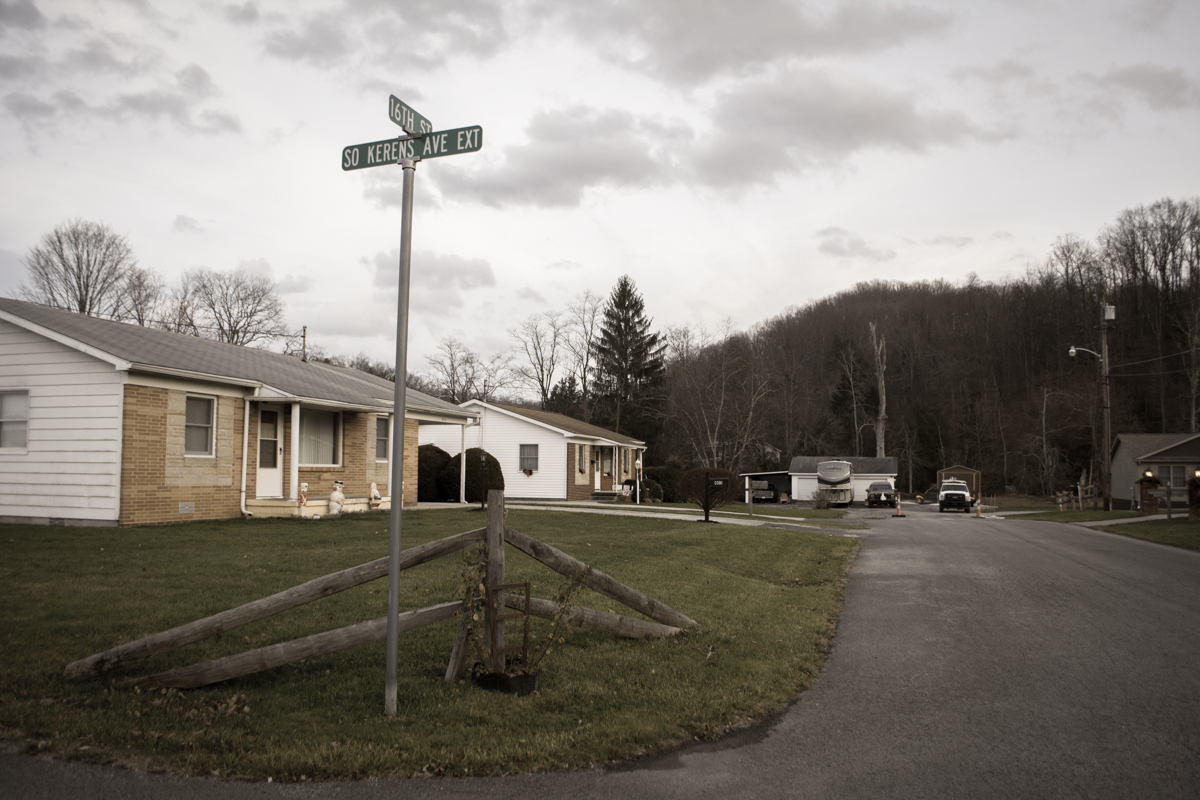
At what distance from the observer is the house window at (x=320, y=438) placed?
1964 centimetres

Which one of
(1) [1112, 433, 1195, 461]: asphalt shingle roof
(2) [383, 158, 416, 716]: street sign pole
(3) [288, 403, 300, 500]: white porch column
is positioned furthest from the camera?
(1) [1112, 433, 1195, 461]: asphalt shingle roof

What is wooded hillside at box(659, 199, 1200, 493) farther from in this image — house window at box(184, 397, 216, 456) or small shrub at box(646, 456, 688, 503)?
house window at box(184, 397, 216, 456)

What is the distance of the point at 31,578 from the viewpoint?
889cm

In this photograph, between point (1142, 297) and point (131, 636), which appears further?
point (1142, 297)

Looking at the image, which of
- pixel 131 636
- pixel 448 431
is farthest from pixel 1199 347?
pixel 131 636

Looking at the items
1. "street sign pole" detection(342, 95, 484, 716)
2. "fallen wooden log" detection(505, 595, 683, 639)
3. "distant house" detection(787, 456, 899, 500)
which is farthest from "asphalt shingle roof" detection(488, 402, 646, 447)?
"street sign pole" detection(342, 95, 484, 716)

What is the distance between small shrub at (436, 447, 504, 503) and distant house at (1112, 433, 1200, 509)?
109 ft

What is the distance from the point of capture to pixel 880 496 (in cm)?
4600

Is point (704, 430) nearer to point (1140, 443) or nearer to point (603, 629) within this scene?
point (1140, 443)

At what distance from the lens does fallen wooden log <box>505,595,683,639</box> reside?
5.88m

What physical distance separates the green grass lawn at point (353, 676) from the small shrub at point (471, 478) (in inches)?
622

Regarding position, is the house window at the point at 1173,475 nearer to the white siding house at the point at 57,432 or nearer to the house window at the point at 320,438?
the house window at the point at 320,438

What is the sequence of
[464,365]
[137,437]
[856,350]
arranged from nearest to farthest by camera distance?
[137,437] < [464,365] < [856,350]

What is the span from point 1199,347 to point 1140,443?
948 centimetres
